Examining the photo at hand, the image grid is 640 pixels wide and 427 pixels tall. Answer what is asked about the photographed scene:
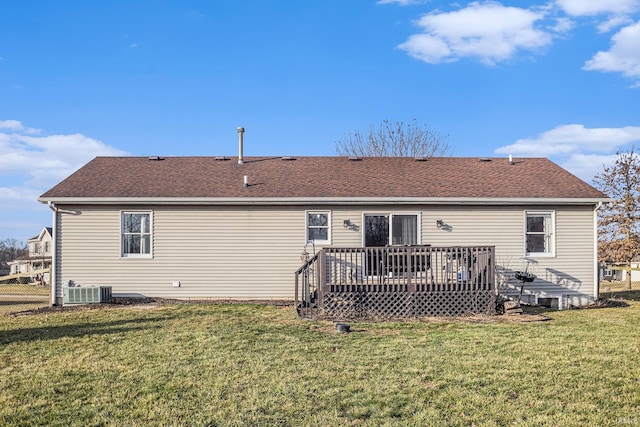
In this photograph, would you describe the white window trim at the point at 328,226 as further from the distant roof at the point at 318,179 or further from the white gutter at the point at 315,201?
the distant roof at the point at 318,179

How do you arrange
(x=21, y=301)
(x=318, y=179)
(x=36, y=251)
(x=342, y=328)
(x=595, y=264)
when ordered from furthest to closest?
(x=36, y=251), (x=21, y=301), (x=318, y=179), (x=595, y=264), (x=342, y=328)

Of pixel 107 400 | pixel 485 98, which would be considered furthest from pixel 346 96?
pixel 107 400

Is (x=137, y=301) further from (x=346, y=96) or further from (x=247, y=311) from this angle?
(x=346, y=96)

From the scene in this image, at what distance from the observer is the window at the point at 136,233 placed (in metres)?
14.0

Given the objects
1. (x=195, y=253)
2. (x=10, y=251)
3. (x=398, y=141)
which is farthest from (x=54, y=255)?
(x=10, y=251)

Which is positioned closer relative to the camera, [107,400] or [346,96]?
[107,400]

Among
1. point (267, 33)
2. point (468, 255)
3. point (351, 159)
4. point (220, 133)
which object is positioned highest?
point (267, 33)

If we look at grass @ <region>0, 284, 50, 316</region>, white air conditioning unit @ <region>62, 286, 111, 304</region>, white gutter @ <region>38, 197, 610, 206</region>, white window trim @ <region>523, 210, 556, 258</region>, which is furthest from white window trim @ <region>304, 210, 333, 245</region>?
grass @ <region>0, 284, 50, 316</region>

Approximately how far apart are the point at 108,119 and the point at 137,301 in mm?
6348

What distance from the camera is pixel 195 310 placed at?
1196 cm

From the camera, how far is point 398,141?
3103cm

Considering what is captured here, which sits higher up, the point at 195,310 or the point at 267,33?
the point at 267,33

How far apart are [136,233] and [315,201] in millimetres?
4838

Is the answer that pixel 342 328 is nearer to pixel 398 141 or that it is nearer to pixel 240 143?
pixel 240 143
